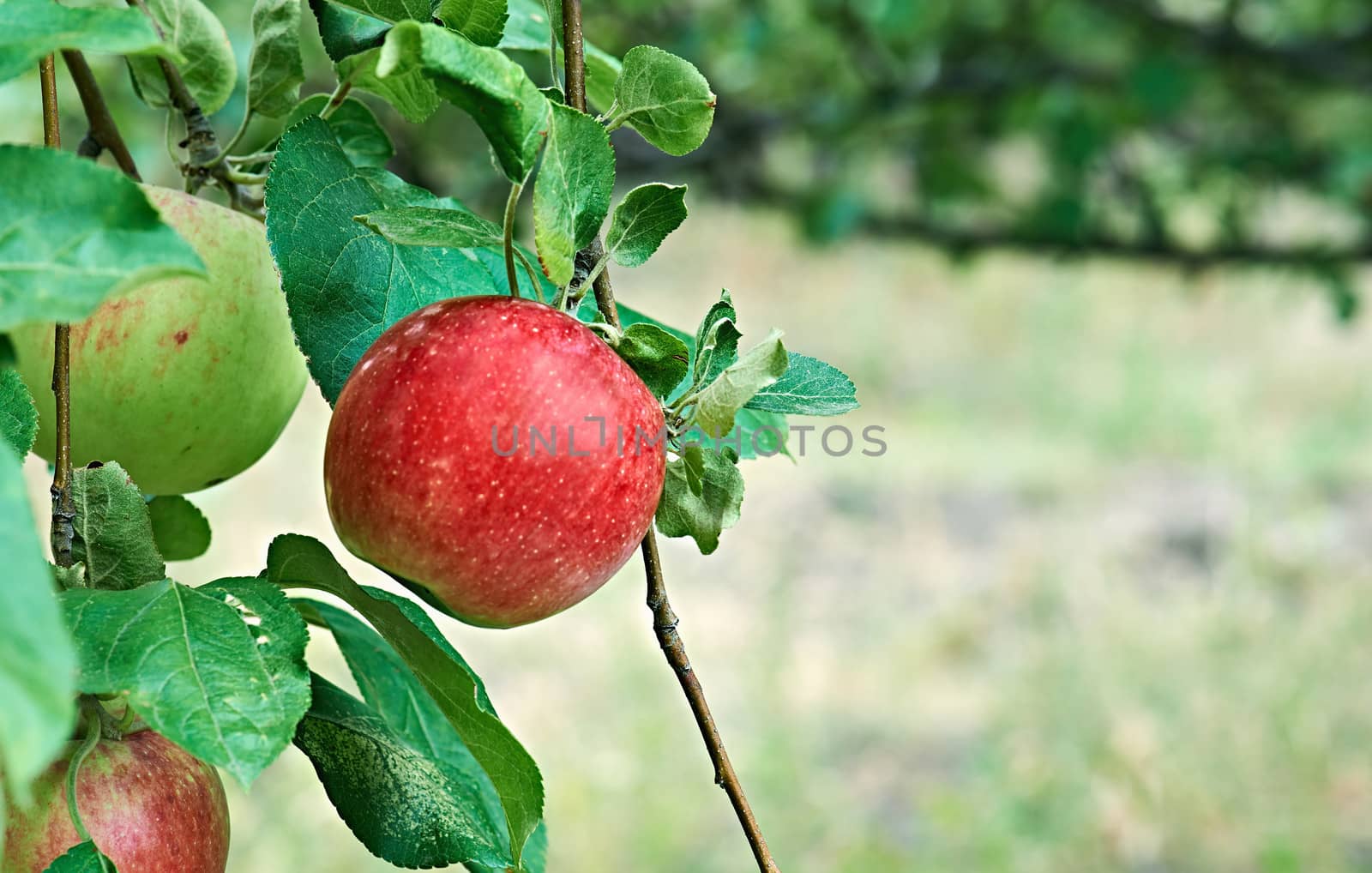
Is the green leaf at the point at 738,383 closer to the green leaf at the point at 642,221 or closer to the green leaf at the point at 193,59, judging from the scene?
the green leaf at the point at 642,221

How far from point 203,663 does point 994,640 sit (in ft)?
8.80

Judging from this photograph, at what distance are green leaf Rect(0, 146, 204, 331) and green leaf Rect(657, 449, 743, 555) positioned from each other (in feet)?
0.61

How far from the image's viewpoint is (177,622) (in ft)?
1.22

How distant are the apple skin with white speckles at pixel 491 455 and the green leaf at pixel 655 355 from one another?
0.6 inches

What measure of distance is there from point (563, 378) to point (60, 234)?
14cm

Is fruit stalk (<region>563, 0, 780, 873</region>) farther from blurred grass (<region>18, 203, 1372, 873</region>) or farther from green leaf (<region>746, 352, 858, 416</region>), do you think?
blurred grass (<region>18, 203, 1372, 873</region>)

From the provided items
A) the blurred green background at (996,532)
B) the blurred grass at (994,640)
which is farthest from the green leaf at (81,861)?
the blurred grass at (994,640)

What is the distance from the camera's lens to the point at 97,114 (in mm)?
505

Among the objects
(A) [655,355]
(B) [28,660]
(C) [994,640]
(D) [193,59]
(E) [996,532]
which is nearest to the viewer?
(B) [28,660]

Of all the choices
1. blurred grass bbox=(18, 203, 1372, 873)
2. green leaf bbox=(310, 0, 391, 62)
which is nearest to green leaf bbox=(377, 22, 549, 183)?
green leaf bbox=(310, 0, 391, 62)

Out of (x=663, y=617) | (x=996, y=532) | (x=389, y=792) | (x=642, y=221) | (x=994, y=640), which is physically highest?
(x=642, y=221)

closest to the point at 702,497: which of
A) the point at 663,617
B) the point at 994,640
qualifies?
the point at 663,617

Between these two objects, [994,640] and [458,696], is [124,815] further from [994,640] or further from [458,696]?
[994,640]

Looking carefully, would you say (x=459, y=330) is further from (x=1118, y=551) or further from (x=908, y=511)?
(x=908, y=511)
